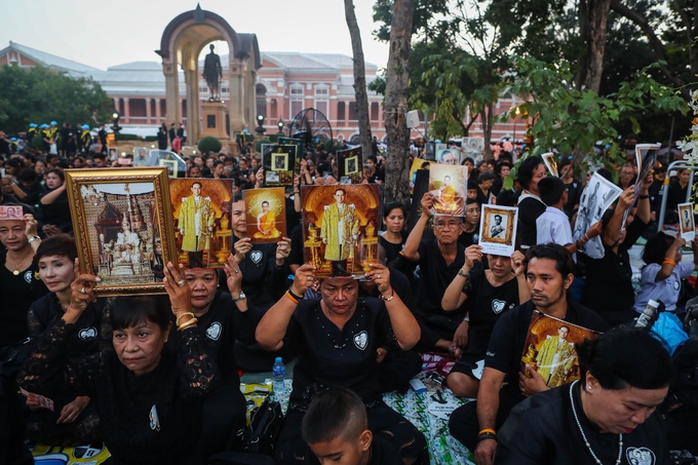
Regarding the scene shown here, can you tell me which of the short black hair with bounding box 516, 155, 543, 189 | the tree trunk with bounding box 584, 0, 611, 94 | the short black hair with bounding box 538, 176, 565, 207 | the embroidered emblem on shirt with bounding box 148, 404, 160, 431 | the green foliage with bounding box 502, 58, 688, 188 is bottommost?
the embroidered emblem on shirt with bounding box 148, 404, 160, 431

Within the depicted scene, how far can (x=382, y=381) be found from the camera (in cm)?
458

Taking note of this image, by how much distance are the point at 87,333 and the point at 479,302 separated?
115 inches

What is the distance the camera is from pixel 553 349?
322 centimetres

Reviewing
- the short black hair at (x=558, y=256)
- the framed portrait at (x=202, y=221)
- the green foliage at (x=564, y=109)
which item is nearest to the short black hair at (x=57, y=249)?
the framed portrait at (x=202, y=221)

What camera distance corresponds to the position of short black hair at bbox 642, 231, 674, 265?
5.65 metres

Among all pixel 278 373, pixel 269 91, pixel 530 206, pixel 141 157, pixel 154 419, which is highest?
pixel 269 91

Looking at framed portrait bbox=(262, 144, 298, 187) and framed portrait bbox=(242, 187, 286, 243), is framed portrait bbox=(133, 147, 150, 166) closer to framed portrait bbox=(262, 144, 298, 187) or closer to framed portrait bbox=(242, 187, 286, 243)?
framed portrait bbox=(262, 144, 298, 187)

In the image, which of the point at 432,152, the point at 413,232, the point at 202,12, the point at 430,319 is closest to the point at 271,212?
the point at 413,232

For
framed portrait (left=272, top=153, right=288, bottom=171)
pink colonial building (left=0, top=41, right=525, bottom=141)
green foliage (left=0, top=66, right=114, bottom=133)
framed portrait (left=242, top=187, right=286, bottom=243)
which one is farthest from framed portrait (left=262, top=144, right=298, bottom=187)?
pink colonial building (left=0, top=41, right=525, bottom=141)

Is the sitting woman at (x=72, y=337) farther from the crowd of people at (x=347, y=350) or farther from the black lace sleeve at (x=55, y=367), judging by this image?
the black lace sleeve at (x=55, y=367)

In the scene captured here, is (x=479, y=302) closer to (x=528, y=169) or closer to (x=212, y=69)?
(x=528, y=169)

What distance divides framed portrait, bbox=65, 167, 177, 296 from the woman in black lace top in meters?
0.07

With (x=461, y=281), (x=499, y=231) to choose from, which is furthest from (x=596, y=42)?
(x=461, y=281)

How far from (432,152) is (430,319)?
498 inches
